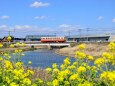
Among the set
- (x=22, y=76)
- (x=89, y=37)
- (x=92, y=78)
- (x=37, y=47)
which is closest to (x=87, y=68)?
(x=92, y=78)

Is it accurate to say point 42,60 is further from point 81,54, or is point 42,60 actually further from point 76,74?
point 76,74

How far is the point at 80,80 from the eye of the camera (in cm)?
676

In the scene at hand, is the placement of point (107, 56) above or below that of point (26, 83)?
above

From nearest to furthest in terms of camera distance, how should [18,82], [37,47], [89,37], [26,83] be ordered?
[26,83], [18,82], [37,47], [89,37]

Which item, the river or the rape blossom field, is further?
the river

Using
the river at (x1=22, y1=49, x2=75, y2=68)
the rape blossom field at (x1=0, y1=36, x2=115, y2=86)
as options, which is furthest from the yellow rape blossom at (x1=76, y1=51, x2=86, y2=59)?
the river at (x1=22, y1=49, x2=75, y2=68)

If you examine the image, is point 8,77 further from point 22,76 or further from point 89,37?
point 89,37

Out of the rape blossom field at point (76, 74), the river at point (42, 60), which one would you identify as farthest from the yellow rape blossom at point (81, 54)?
the river at point (42, 60)

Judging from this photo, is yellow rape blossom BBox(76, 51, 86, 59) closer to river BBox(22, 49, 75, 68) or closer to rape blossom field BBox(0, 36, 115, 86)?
rape blossom field BBox(0, 36, 115, 86)

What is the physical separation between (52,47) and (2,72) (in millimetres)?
89181

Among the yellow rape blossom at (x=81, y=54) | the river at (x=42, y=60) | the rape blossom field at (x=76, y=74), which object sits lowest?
the river at (x=42, y=60)

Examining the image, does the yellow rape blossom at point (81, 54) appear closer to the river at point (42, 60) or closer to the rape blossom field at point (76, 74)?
the rape blossom field at point (76, 74)

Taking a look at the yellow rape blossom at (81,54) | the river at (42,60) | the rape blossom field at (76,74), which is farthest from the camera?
the river at (42,60)

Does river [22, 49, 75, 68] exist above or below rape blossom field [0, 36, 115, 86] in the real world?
below
